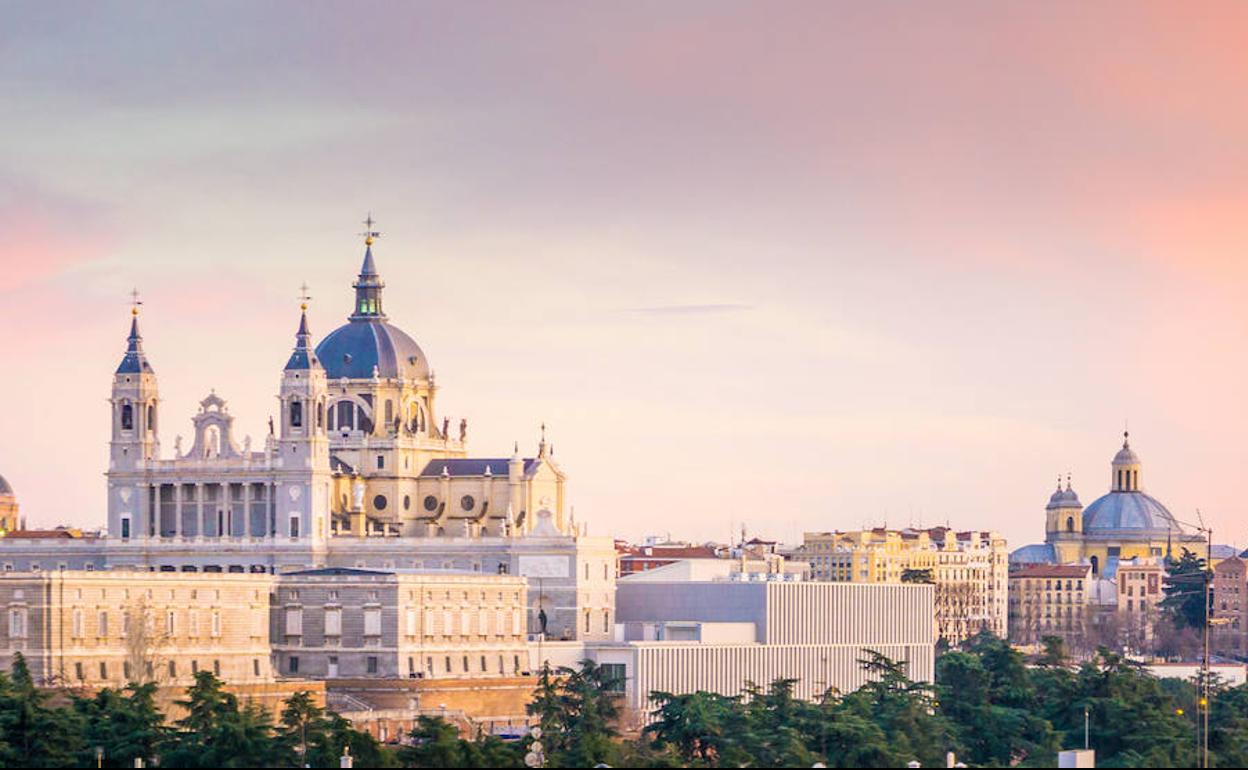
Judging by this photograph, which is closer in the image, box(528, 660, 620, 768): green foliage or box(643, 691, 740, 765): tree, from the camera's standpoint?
box(528, 660, 620, 768): green foliage

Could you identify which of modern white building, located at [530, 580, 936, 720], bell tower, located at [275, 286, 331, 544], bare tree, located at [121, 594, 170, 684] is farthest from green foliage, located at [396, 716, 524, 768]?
bell tower, located at [275, 286, 331, 544]

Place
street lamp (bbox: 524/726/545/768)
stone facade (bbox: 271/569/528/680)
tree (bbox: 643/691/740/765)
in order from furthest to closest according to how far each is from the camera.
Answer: stone facade (bbox: 271/569/528/680)
tree (bbox: 643/691/740/765)
street lamp (bbox: 524/726/545/768)

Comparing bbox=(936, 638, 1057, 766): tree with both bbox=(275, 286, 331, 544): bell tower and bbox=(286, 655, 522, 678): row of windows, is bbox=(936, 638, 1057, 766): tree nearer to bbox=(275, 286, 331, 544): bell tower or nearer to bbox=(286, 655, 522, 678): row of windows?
bbox=(286, 655, 522, 678): row of windows

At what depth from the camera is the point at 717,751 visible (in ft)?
492

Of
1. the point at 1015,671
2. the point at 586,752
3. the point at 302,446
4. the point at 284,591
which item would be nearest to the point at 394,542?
the point at 302,446

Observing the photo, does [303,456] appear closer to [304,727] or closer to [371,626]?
[371,626]

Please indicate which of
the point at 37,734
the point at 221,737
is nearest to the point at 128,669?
the point at 37,734

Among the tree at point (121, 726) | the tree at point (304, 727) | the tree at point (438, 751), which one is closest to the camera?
the tree at point (438, 751)

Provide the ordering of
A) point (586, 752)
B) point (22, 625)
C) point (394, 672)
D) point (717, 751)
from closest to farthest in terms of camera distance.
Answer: point (586, 752) < point (717, 751) < point (22, 625) < point (394, 672)


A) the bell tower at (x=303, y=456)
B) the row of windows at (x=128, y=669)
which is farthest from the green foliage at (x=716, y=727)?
the bell tower at (x=303, y=456)

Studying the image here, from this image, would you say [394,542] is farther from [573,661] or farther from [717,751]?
[717,751]

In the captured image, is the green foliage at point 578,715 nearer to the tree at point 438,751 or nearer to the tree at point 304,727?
the tree at point 438,751

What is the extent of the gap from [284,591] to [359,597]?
3725mm

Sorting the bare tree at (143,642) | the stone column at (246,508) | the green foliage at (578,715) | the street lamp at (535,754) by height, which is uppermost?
the stone column at (246,508)
